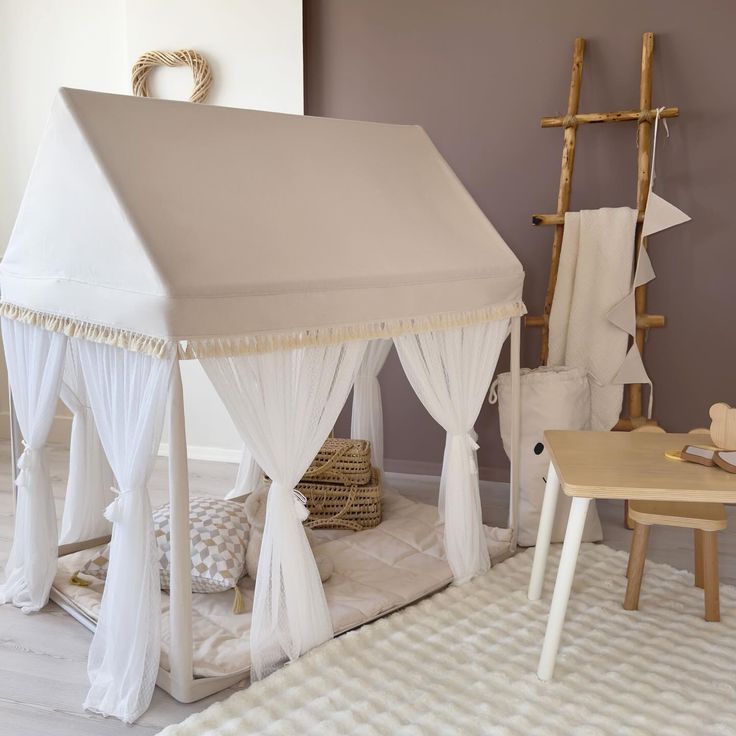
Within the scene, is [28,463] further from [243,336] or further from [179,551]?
[243,336]

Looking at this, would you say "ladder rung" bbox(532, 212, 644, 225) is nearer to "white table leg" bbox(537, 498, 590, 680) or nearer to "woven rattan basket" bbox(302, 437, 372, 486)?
"woven rattan basket" bbox(302, 437, 372, 486)

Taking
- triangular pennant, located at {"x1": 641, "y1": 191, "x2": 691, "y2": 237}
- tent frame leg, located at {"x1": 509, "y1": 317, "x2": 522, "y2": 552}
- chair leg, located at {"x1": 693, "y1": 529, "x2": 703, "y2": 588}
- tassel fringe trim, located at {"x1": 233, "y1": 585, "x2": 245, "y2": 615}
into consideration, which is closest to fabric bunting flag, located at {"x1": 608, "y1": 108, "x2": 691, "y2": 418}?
triangular pennant, located at {"x1": 641, "y1": 191, "x2": 691, "y2": 237}

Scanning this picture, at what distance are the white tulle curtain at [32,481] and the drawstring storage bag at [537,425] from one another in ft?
5.08

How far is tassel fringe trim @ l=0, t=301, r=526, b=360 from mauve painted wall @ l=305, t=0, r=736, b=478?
1.14 meters

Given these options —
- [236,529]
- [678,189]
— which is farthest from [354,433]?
[678,189]

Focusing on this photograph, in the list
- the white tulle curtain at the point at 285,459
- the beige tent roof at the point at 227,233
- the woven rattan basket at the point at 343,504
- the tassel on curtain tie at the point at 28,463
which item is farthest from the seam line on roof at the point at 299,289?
the woven rattan basket at the point at 343,504

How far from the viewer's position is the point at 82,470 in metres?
2.73

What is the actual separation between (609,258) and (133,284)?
208 cm

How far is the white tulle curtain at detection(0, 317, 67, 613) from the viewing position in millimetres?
2463

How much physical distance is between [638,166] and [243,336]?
81.6 inches

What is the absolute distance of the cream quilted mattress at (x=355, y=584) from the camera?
86.7 inches

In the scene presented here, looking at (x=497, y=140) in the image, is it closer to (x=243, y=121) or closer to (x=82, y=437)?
(x=243, y=121)

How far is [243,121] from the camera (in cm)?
233

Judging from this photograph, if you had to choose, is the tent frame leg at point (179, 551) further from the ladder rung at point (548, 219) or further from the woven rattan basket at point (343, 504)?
the ladder rung at point (548, 219)
